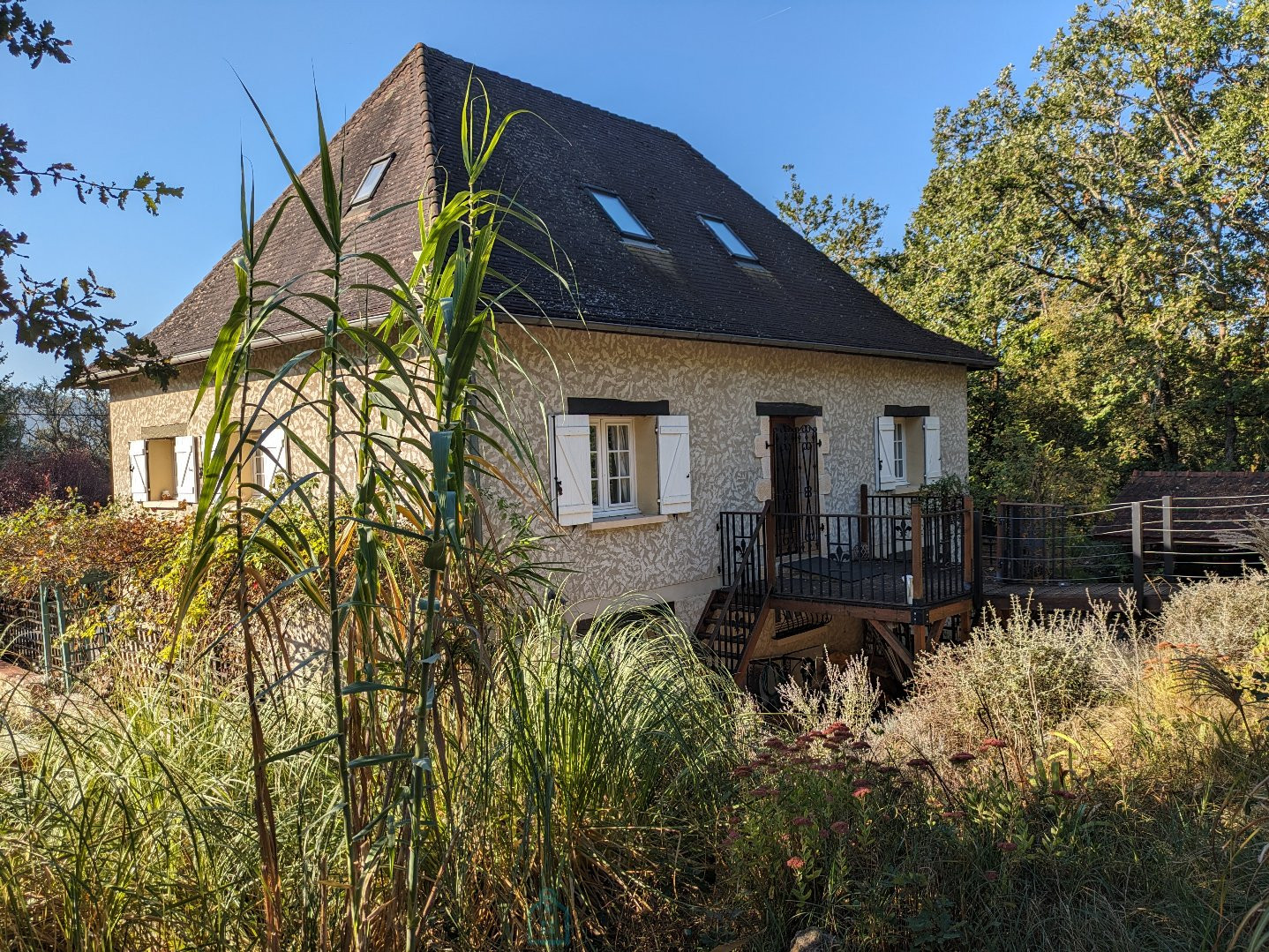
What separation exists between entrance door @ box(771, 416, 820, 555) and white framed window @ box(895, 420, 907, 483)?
93.9 inches

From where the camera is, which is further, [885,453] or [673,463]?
[885,453]

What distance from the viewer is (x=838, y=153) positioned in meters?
18.2

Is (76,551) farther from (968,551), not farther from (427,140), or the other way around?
(968,551)

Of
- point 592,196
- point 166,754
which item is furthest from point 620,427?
point 166,754

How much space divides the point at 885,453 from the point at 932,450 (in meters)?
1.04

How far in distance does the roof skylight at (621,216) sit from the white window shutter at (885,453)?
4.12 m

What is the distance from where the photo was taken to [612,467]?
9.07 meters

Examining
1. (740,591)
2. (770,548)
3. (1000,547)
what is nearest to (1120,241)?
(1000,547)

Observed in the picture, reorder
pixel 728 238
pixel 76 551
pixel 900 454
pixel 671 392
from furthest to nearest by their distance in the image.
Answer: pixel 900 454 < pixel 728 238 < pixel 671 392 < pixel 76 551

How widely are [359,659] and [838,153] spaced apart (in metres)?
18.2

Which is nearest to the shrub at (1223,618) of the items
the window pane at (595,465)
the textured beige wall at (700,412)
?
the textured beige wall at (700,412)

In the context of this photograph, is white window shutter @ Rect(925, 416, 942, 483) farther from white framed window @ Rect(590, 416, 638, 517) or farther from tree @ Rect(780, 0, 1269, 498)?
white framed window @ Rect(590, 416, 638, 517)

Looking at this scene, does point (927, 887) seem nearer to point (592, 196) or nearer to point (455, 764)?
point (455, 764)

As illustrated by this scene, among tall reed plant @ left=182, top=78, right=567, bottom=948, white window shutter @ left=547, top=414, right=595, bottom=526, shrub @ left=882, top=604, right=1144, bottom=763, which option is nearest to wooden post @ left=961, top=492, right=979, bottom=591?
shrub @ left=882, top=604, right=1144, bottom=763
